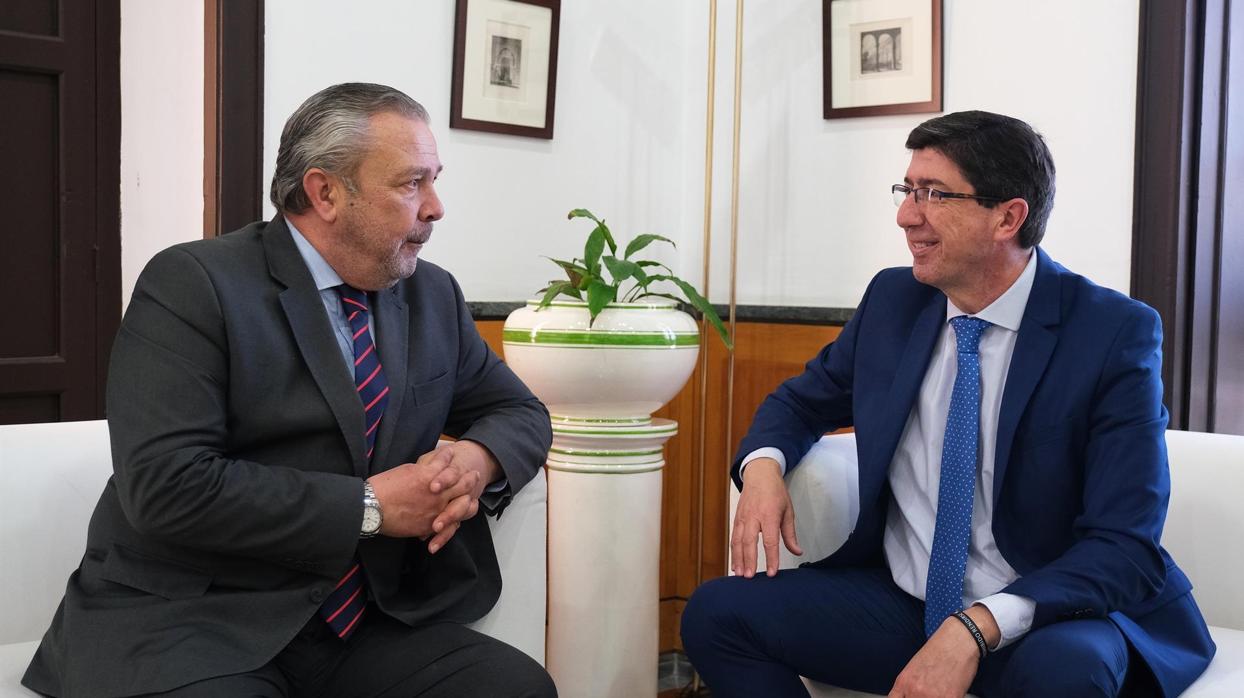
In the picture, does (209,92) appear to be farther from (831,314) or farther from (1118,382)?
(1118,382)

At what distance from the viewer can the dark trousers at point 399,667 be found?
1.69m

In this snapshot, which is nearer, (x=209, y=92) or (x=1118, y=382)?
(x=1118, y=382)

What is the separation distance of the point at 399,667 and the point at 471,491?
0.27 metres

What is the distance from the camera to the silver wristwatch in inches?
65.3

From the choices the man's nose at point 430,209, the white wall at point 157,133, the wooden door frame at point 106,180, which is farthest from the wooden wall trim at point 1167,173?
the white wall at point 157,133

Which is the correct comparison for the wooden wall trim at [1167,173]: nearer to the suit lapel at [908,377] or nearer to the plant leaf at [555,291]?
the suit lapel at [908,377]

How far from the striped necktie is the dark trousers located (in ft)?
0.08

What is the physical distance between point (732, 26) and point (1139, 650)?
7.32ft

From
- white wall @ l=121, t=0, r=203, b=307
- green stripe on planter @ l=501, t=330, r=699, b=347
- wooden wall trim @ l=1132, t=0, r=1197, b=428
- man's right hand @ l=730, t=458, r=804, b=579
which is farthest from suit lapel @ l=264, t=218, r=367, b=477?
white wall @ l=121, t=0, r=203, b=307

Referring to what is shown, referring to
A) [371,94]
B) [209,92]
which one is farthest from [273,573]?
[209,92]

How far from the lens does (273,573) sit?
1665 mm

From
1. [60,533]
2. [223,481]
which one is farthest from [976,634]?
[60,533]

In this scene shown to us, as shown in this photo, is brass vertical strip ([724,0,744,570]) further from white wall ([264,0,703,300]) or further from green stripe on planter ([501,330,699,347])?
green stripe on planter ([501,330,699,347])

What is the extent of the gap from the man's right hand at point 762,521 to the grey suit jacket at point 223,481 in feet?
1.57
